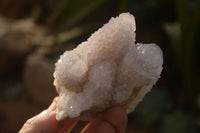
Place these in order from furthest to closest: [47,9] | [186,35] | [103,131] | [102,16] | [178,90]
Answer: [47,9]
[102,16]
[178,90]
[186,35]
[103,131]

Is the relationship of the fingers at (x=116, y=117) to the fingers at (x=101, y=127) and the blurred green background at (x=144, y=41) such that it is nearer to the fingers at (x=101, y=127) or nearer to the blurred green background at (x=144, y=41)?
the fingers at (x=101, y=127)

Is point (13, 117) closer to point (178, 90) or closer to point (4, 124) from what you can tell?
point (4, 124)

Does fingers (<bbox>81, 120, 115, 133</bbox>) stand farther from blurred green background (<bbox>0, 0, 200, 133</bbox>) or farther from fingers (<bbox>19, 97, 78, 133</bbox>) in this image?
blurred green background (<bbox>0, 0, 200, 133</bbox>)

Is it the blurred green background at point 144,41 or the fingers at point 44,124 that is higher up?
the fingers at point 44,124

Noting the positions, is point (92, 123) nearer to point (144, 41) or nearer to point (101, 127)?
point (101, 127)

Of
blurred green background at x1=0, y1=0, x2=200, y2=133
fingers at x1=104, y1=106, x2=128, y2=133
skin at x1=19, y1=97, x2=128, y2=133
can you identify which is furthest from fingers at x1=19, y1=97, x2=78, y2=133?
blurred green background at x1=0, y1=0, x2=200, y2=133

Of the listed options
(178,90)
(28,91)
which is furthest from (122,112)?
(28,91)

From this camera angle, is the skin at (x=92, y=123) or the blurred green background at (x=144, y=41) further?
the blurred green background at (x=144, y=41)

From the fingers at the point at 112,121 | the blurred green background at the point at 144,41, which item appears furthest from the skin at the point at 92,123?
the blurred green background at the point at 144,41
